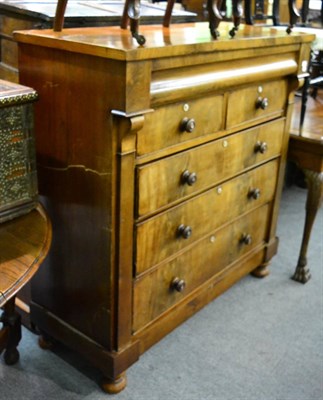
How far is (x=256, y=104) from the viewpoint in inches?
78.2

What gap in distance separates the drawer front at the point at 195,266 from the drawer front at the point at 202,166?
9.7 inches

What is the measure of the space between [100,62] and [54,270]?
29.6 inches

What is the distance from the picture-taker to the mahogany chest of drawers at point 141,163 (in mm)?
1458

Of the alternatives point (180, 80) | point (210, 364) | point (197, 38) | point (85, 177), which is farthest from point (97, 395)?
point (197, 38)

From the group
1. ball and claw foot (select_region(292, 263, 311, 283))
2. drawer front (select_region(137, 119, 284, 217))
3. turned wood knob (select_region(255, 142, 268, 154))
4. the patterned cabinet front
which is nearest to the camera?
the patterned cabinet front

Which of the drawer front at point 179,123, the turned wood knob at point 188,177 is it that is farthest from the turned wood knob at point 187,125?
the turned wood knob at point 188,177

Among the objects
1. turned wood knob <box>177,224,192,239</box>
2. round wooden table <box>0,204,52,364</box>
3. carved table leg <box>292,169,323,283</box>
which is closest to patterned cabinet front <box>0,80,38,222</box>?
round wooden table <box>0,204,52,364</box>

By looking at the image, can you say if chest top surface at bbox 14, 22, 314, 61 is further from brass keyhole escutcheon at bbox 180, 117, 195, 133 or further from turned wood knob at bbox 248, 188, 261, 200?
turned wood knob at bbox 248, 188, 261, 200

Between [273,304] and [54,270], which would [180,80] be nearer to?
[54,270]

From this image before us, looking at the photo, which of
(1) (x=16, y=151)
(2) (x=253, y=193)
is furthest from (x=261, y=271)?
(1) (x=16, y=151)

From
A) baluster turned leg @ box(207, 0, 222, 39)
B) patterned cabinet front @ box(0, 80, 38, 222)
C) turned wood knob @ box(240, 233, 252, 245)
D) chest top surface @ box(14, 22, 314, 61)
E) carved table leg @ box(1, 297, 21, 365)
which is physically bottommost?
carved table leg @ box(1, 297, 21, 365)

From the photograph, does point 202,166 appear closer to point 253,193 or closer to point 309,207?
point 253,193

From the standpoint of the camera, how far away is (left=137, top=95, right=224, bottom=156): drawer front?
5.07 ft

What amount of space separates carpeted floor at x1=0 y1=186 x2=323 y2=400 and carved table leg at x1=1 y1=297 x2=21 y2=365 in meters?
0.04
